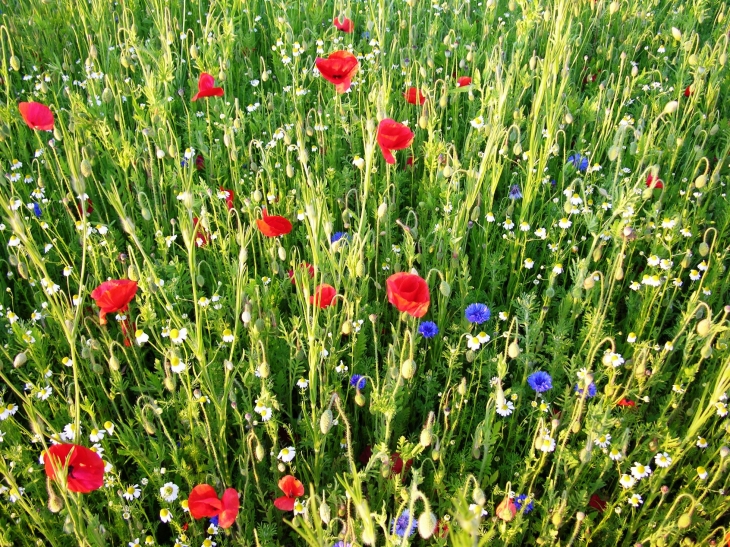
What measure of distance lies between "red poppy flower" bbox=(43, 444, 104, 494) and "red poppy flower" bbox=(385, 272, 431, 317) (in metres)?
0.85

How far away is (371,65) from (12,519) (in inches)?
102

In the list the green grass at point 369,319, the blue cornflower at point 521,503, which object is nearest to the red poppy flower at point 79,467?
the green grass at point 369,319

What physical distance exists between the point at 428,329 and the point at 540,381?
15.9 inches

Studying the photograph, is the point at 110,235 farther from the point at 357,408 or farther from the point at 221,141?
the point at 357,408

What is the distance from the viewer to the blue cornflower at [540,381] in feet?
6.55

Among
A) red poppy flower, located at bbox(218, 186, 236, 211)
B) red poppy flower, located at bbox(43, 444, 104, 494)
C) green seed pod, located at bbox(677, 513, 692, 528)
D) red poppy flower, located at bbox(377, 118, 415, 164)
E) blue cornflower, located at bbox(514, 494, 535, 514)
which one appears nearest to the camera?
red poppy flower, located at bbox(43, 444, 104, 494)

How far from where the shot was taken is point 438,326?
2.25m

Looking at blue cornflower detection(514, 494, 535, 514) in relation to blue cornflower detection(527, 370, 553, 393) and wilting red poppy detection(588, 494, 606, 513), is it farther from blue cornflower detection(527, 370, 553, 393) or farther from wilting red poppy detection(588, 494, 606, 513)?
blue cornflower detection(527, 370, 553, 393)

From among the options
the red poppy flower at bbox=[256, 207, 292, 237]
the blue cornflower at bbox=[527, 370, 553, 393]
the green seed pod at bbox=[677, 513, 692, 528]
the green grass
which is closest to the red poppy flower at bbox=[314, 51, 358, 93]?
the green grass

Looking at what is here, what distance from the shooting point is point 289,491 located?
69.2 inches

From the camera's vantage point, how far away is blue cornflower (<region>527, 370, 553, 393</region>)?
200 cm

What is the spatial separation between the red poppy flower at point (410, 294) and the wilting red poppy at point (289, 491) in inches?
22.8

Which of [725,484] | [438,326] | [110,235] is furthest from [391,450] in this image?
[110,235]

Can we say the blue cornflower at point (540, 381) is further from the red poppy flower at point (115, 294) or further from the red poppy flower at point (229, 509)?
the red poppy flower at point (115, 294)
